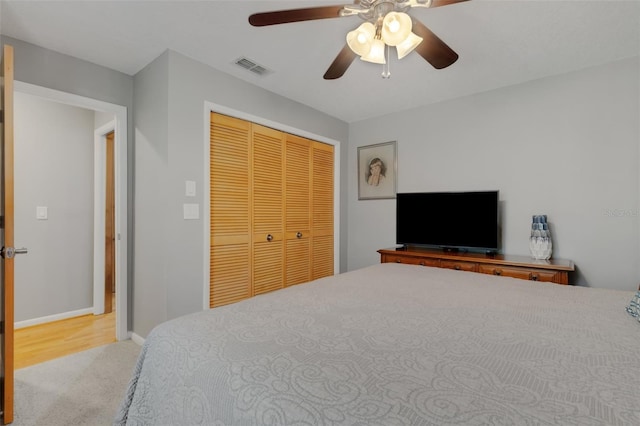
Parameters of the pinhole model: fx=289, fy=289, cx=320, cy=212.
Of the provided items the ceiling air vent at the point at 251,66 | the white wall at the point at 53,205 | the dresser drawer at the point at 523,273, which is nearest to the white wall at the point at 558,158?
the dresser drawer at the point at 523,273

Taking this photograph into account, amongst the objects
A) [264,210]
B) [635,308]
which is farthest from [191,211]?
[635,308]

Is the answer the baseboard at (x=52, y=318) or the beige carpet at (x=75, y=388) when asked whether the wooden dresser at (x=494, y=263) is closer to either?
the beige carpet at (x=75, y=388)

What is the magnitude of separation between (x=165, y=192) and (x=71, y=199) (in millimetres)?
1784

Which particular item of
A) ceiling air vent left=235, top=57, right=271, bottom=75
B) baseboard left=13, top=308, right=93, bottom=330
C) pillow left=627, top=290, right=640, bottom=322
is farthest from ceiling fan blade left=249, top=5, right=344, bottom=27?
baseboard left=13, top=308, right=93, bottom=330

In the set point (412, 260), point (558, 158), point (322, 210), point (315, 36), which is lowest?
point (412, 260)

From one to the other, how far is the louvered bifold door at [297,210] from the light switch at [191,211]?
3.66 feet

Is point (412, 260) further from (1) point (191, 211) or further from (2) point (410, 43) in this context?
(1) point (191, 211)

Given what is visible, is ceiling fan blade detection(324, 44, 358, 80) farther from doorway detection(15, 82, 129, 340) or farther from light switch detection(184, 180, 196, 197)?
doorway detection(15, 82, 129, 340)

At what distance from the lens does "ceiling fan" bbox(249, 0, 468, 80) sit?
1.43 metres

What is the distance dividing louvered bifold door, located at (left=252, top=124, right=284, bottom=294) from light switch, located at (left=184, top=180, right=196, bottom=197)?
2.21 feet

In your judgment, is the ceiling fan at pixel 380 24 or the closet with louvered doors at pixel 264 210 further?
the closet with louvered doors at pixel 264 210

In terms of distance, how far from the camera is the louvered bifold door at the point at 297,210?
3398mm

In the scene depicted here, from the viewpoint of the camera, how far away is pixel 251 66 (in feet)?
8.43

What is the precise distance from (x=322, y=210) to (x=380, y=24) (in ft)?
8.41
